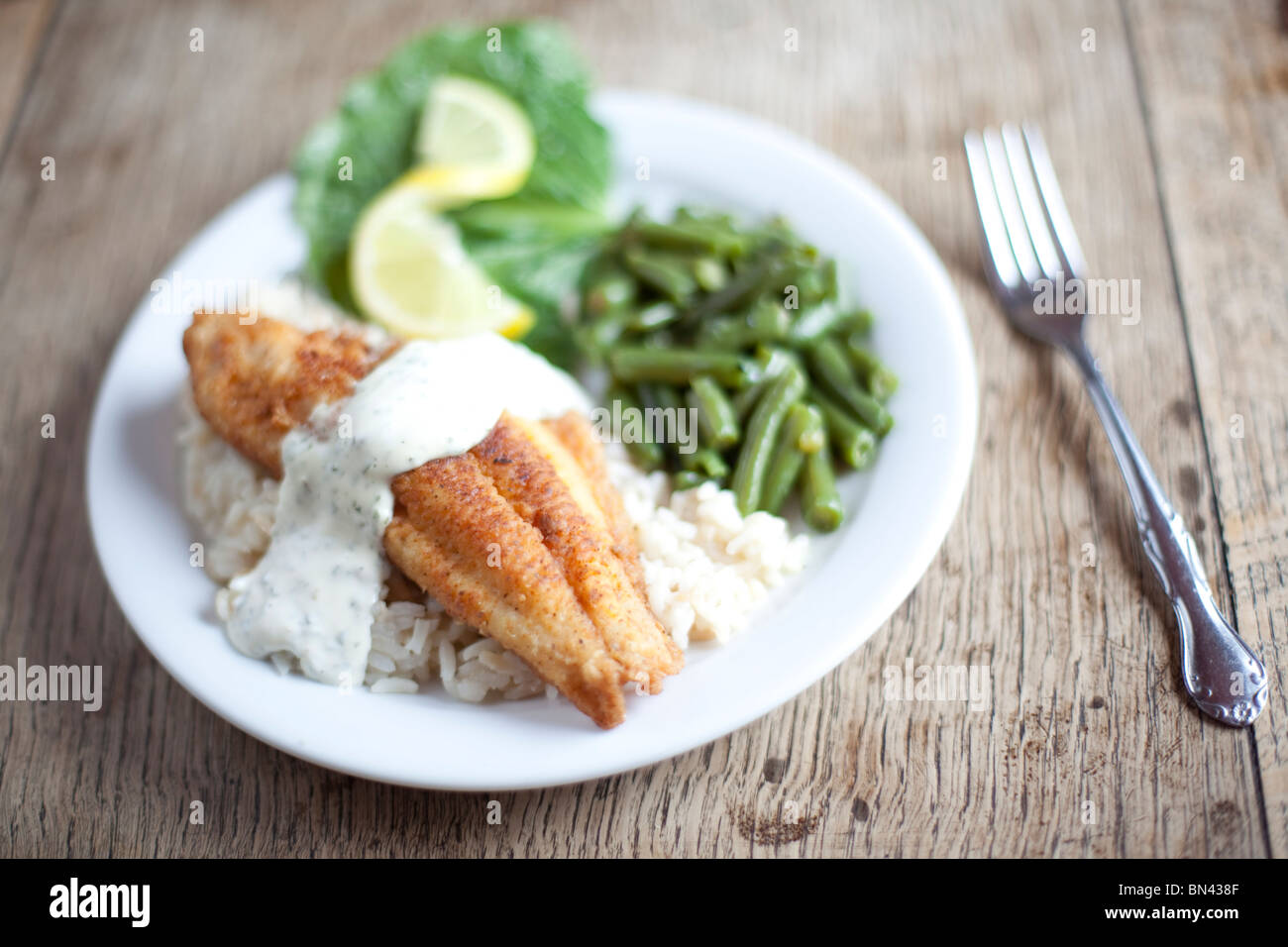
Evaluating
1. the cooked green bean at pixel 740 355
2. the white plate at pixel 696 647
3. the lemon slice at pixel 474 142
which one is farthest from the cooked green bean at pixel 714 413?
the lemon slice at pixel 474 142

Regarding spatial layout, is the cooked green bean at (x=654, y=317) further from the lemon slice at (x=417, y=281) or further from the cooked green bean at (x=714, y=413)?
the lemon slice at (x=417, y=281)

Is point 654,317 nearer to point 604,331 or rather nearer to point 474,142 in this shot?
point 604,331

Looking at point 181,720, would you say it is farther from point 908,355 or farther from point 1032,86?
point 1032,86

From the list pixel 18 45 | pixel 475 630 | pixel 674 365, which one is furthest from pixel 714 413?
pixel 18 45
